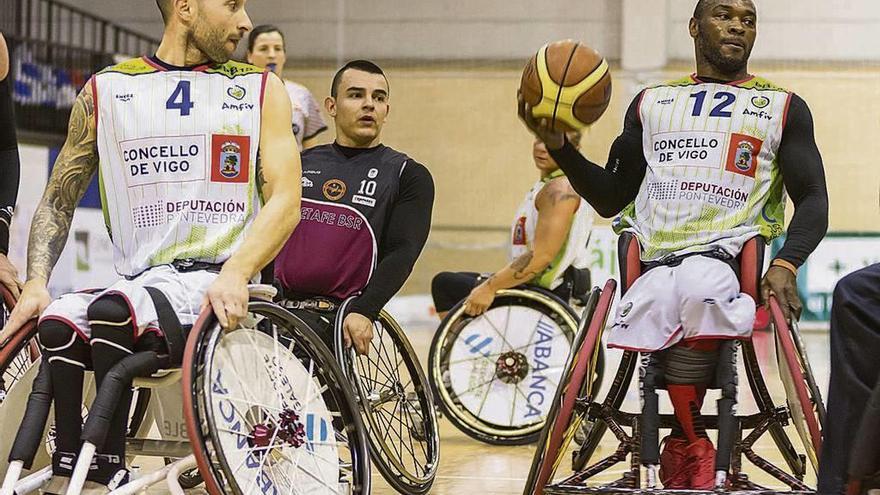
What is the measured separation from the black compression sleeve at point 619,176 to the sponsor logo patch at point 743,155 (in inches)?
10.7

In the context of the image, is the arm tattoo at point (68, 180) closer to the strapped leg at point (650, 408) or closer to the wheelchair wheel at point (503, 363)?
the strapped leg at point (650, 408)

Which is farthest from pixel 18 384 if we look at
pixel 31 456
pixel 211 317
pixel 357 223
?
pixel 357 223

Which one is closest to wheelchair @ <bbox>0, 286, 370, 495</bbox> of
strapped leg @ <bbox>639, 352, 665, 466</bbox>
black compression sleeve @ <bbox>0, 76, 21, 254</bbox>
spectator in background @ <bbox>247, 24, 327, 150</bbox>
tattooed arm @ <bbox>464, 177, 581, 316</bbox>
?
strapped leg @ <bbox>639, 352, 665, 466</bbox>

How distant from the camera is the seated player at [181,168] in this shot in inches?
123

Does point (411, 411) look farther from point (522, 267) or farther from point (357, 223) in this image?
point (522, 267)

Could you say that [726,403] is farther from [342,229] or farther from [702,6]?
[342,229]

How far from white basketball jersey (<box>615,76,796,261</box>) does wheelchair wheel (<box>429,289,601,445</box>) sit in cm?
201

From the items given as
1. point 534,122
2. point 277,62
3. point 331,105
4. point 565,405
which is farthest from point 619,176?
point 277,62

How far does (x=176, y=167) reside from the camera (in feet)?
10.5

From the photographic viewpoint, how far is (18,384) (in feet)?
10.6

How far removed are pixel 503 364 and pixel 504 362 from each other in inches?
0.4

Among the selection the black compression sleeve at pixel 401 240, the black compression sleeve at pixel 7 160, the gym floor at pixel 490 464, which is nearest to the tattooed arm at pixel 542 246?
the gym floor at pixel 490 464

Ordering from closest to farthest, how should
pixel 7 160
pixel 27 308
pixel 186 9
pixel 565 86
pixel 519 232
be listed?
pixel 27 308 < pixel 186 9 < pixel 565 86 < pixel 7 160 < pixel 519 232

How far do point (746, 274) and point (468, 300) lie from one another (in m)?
2.29
